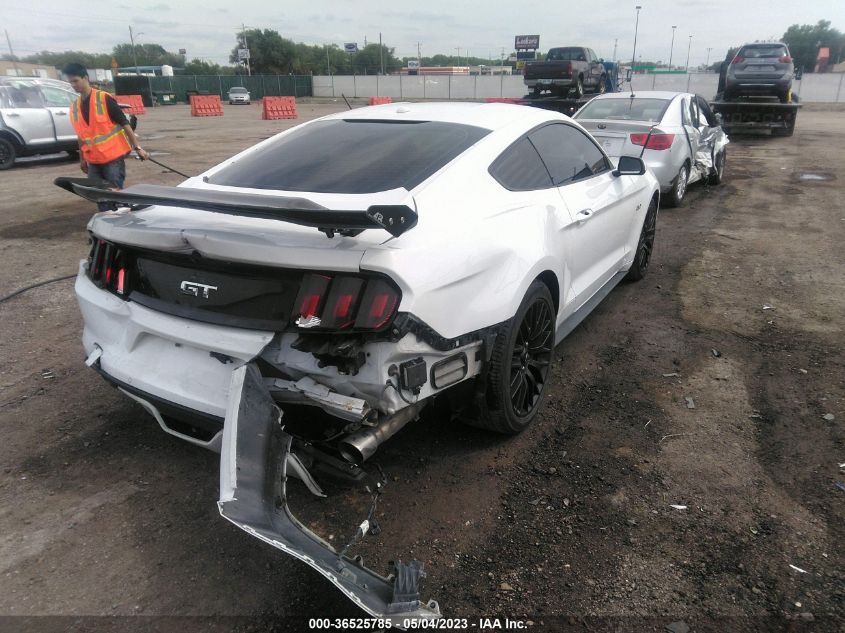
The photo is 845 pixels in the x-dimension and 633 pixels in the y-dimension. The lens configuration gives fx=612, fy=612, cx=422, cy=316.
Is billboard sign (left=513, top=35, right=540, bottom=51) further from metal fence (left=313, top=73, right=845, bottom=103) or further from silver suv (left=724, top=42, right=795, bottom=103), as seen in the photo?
silver suv (left=724, top=42, right=795, bottom=103)

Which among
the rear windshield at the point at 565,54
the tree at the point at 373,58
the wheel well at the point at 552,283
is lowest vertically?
the wheel well at the point at 552,283

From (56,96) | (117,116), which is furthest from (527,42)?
(117,116)

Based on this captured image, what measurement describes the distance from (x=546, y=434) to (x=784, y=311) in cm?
298

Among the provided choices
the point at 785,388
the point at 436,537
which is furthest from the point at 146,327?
the point at 785,388

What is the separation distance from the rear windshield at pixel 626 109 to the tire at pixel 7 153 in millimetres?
11370

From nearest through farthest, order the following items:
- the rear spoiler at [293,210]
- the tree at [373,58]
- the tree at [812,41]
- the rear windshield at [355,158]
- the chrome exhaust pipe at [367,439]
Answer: the rear spoiler at [293,210] → the chrome exhaust pipe at [367,439] → the rear windshield at [355,158] → the tree at [812,41] → the tree at [373,58]

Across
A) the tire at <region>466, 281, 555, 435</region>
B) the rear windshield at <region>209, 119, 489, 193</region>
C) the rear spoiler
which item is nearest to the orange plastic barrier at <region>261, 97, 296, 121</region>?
the rear windshield at <region>209, 119, 489, 193</region>

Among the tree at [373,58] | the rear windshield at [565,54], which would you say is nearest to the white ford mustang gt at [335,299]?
the rear windshield at [565,54]

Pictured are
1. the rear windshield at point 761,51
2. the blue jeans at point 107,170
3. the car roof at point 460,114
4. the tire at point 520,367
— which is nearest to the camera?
the tire at point 520,367

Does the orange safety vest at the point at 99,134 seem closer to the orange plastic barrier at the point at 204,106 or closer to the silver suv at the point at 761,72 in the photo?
the silver suv at the point at 761,72

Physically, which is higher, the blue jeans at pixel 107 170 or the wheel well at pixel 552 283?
the blue jeans at pixel 107 170

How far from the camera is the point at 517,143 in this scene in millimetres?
3402

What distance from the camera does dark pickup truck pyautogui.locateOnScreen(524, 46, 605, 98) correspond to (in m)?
23.7

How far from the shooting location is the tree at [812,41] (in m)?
91.0
